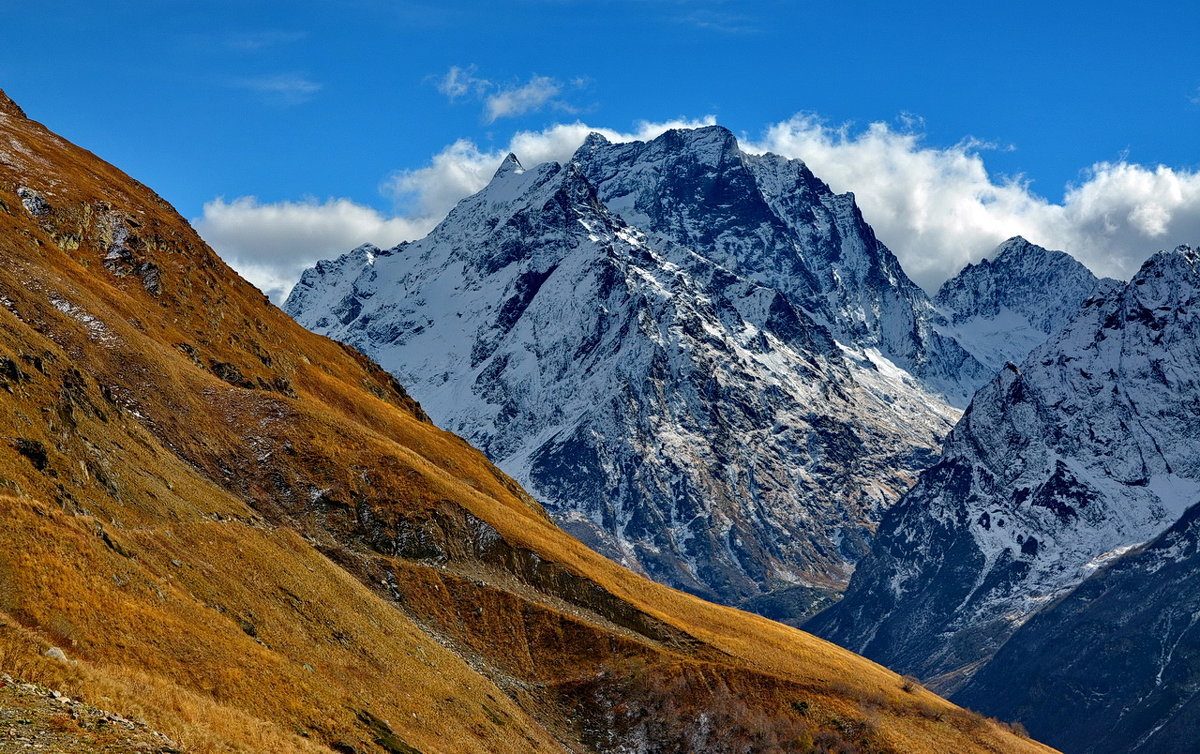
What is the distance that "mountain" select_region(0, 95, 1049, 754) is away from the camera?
51062 millimetres

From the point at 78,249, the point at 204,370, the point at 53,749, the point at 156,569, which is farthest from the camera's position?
the point at 78,249

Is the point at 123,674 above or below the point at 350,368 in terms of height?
below

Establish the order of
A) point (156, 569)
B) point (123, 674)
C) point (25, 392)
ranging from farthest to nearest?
point (25, 392), point (156, 569), point (123, 674)

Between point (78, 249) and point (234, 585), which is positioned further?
point (78, 249)

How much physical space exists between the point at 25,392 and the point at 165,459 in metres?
19.2

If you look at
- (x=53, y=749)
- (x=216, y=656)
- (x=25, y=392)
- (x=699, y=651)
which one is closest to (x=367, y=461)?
(x=699, y=651)

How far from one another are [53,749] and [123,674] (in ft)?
39.0

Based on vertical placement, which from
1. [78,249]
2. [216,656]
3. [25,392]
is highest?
[78,249]

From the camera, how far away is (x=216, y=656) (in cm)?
5375

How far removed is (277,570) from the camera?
78.6m

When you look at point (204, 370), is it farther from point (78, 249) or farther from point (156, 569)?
point (156, 569)

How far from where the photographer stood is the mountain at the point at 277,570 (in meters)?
51.1

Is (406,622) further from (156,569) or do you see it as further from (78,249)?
(78,249)

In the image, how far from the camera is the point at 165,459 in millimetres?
87625
